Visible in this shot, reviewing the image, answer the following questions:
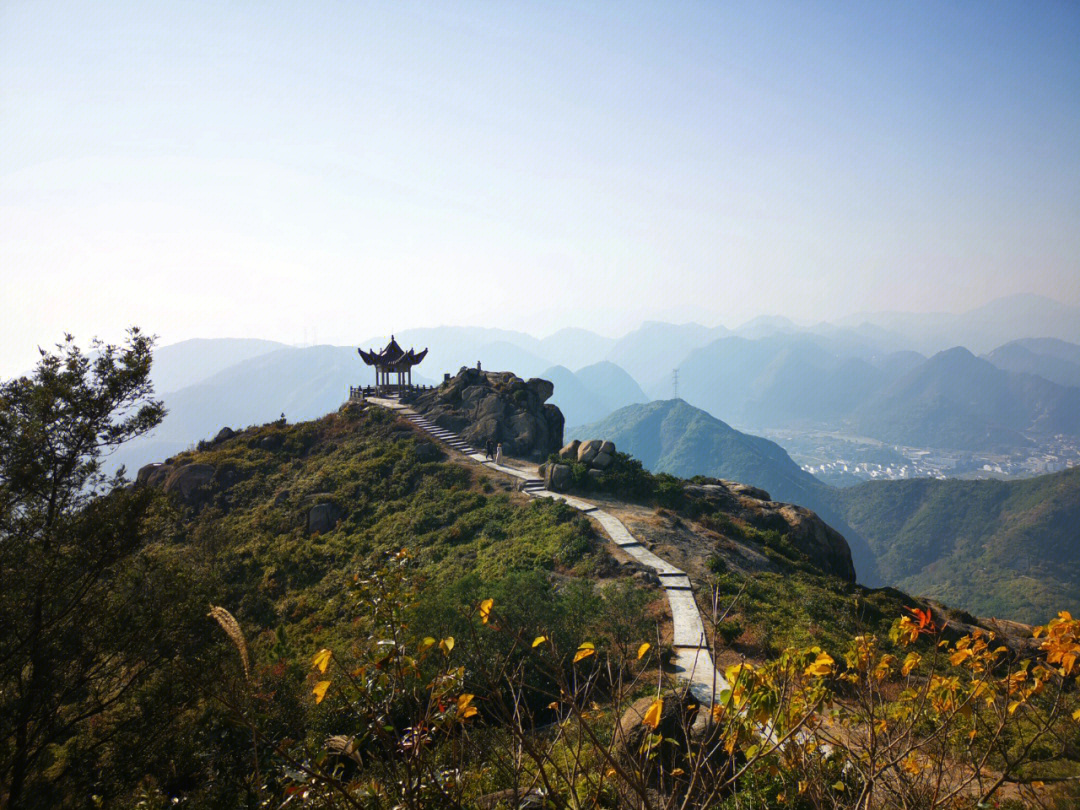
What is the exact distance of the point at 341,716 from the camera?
8.30 meters

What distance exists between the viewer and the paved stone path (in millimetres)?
10383

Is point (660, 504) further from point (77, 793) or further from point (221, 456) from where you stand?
point (221, 456)

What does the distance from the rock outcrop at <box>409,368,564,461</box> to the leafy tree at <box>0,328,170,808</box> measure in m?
22.0

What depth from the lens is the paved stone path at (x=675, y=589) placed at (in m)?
10.4

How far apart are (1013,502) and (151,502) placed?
124085 millimetres

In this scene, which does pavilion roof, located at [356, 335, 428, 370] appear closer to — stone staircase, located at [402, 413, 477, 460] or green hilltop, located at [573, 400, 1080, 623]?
stone staircase, located at [402, 413, 477, 460]

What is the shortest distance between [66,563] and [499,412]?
2533cm

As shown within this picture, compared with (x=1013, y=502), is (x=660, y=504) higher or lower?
higher

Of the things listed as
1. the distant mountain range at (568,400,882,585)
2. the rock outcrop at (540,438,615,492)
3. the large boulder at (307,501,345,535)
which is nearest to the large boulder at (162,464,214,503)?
the large boulder at (307,501,345,535)

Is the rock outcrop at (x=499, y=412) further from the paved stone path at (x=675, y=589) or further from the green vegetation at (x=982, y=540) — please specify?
the green vegetation at (x=982, y=540)

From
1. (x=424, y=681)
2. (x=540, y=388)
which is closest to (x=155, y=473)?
(x=540, y=388)

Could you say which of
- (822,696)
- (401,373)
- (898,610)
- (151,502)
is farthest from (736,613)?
(401,373)

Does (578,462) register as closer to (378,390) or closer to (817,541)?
(817,541)

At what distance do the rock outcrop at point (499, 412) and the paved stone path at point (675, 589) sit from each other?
6.82 ft
